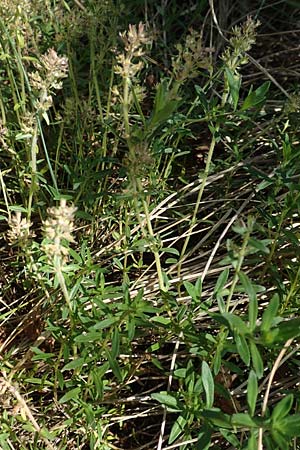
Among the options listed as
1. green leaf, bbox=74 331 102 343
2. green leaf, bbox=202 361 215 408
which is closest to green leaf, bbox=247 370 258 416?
green leaf, bbox=202 361 215 408

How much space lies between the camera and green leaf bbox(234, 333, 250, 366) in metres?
1.18

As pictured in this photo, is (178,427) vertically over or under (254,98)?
under

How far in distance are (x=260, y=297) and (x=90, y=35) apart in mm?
799

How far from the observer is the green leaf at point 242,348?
3.86 feet

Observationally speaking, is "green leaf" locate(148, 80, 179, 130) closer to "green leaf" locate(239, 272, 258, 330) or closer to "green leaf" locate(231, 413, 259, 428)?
"green leaf" locate(239, 272, 258, 330)

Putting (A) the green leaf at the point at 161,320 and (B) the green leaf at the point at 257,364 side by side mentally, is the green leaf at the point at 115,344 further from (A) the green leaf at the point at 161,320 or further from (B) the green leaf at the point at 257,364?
(B) the green leaf at the point at 257,364

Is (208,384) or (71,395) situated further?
(71,395)

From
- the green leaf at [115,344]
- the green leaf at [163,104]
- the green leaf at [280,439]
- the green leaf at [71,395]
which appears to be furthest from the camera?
the green leaf at [71,395]

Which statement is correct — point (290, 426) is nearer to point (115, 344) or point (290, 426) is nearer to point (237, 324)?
point (237, 324)

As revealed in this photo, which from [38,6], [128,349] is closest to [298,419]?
[128,349]

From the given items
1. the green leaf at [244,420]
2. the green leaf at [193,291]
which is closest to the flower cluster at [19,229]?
the green leaf at [193,291]

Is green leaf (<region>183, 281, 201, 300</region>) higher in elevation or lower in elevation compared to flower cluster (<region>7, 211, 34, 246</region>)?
lower

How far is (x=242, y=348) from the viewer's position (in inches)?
46.9

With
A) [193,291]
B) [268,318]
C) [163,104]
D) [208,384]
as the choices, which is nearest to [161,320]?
[193,291]
